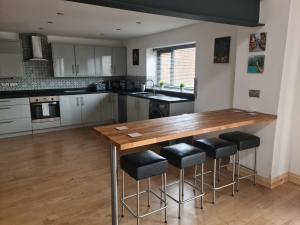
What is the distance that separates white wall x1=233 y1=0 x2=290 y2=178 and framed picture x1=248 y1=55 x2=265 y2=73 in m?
0.05

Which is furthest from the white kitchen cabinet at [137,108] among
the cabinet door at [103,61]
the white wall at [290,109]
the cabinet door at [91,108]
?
the white wall at [290,109]

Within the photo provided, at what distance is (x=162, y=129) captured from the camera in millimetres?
2000

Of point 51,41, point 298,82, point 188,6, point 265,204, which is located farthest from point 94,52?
point 265,204

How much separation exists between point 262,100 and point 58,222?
254 centimetres

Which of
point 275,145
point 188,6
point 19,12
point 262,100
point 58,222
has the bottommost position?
point 58,222

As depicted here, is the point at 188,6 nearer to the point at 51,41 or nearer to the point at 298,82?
the point at 298,82

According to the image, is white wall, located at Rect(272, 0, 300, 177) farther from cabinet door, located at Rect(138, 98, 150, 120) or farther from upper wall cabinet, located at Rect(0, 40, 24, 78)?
upper wall cabinet, located at Rect(0, 40, 24, 78)

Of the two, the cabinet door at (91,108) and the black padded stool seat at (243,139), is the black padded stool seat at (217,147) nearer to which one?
the black padded stool seat at (243,139)

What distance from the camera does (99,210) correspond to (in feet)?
7.52

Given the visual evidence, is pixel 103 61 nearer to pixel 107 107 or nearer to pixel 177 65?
pixel 107 107

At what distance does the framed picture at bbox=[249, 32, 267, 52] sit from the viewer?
103 inches

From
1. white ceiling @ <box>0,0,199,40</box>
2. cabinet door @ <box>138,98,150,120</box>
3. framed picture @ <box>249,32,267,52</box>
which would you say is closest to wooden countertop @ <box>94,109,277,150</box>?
framed picture @ <box>249,32,267,52</box>

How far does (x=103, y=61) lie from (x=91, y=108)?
1267 millimetres

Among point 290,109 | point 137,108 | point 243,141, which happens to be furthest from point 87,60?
point 290,109
